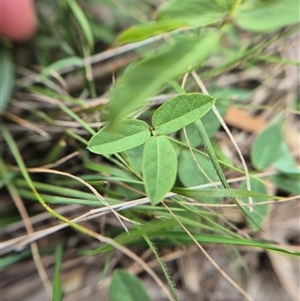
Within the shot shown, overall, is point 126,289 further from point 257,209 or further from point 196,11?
point 196,11

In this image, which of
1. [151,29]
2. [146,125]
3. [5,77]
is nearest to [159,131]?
[146,125]

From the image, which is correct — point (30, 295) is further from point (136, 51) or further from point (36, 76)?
point (136, 51)

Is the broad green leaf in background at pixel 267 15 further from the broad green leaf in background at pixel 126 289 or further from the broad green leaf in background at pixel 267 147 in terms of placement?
the broad green leaf in background at pixel 126 289

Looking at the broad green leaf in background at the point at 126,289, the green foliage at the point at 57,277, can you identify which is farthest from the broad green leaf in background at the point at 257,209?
the green foliage at the point at 57,277

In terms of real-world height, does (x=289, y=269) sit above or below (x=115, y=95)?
below

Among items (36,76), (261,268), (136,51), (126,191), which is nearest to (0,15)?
(36,76)

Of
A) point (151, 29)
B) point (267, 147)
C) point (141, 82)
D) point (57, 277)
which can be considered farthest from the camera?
point (267, 147)

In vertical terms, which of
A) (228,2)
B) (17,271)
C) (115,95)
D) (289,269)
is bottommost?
(289,269)
